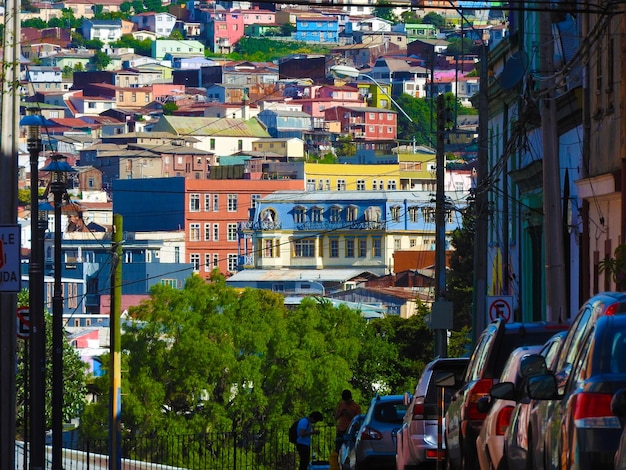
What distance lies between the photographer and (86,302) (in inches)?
7352

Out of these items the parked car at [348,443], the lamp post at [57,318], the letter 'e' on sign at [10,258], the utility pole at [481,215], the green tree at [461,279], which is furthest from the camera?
the green tree at [461,279]

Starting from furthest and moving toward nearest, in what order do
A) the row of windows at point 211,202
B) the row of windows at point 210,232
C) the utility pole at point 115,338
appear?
the row of windows at point 210,232 → the row of windows at point 211,202 → the utility pole at point 115,338

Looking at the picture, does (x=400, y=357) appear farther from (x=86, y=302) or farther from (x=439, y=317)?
(x=86, y=302)

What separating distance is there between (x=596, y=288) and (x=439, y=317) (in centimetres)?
1020

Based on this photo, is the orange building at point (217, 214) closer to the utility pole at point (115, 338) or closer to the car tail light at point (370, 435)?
the utility pole at point (115, 338)

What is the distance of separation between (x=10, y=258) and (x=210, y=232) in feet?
573

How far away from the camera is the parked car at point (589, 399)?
9922 millimetres

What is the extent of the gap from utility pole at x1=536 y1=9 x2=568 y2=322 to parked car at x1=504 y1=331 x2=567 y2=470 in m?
10.6

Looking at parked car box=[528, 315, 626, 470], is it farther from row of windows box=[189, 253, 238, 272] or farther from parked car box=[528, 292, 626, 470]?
row of windows box=[189, 253, 238, 272]

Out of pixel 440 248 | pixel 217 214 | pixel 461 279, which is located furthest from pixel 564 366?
pixel 217 214

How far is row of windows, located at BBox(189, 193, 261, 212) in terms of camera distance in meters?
190

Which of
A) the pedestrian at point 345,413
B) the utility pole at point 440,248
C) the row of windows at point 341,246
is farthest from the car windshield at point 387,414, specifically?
the row of windows at point 341,246

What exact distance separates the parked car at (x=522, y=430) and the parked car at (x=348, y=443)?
1069 cm

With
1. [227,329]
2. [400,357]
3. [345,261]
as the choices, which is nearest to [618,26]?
[227,329]
